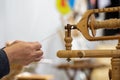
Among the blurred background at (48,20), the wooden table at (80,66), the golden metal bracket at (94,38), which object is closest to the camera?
the golden metal bracket at (94,38)

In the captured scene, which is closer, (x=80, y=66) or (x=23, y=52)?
(x=23, y=52)

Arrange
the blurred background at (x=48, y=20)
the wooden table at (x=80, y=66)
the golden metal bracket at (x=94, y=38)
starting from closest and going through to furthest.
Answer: the golden metal bracket at (x=94, y=38) < the wooden table at (x=80, y=66) < the blurred background at (x=48, y=20)

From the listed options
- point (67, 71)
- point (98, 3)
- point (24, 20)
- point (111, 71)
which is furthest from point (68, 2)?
point (111, 71)

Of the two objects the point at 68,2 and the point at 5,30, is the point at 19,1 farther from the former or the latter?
the point at 68,2

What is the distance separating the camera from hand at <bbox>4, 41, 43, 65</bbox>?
76 centimetres

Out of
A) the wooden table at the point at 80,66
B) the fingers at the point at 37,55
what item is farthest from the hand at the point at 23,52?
the wooden table at the point at 80,66

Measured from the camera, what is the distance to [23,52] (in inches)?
30.7

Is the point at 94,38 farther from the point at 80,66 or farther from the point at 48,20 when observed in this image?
the point at 48,20

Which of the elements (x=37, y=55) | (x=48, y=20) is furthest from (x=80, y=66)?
(x=37, y=55)

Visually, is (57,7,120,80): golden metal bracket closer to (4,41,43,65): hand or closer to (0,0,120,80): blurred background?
(4,41,43,65): hand

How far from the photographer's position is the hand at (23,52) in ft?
2.50

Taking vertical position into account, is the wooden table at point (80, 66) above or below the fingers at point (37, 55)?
below

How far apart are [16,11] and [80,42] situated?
2.60 ft

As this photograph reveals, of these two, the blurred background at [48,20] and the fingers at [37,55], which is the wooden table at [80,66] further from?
the fingers at [37,55]
